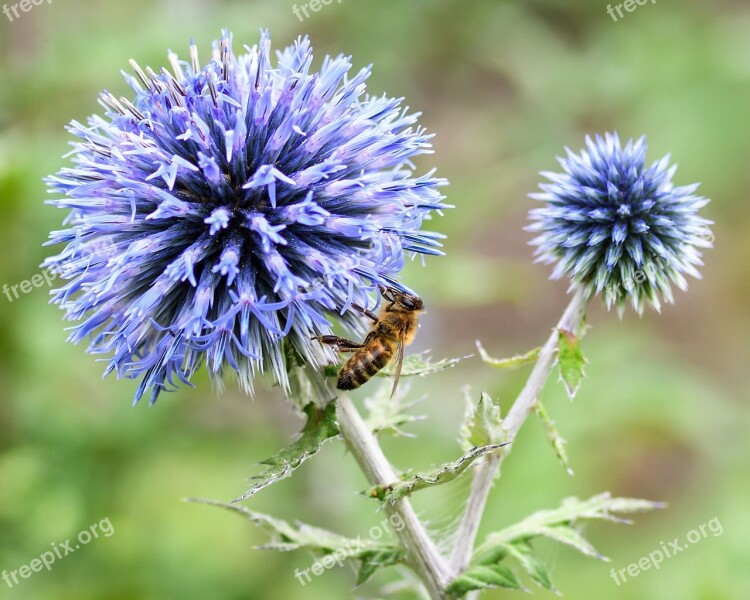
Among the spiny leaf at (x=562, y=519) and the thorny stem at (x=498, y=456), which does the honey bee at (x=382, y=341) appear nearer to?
the thorny stem at (x=498, y=456)

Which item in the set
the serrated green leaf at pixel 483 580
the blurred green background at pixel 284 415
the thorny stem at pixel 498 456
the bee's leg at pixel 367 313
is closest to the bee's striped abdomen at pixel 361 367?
the bee's leg at pixel 367 313

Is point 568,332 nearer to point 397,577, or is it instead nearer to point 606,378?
point 606,378

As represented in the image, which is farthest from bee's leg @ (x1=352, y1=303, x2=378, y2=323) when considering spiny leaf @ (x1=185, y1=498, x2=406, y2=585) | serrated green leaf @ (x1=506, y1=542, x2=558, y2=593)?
serrated green leaf @ (x1=506, y1=542, x2=558, y2=593)

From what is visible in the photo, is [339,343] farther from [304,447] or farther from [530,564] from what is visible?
[530,564]

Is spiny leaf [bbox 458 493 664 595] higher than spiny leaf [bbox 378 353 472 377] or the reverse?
the reverse

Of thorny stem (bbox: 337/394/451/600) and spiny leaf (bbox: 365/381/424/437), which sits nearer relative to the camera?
thorny stem (bbox: 337/394/451/600)

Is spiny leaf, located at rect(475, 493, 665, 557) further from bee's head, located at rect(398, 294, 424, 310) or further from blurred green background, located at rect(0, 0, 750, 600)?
bee's head, located at rect(398, 294, 424, 310)

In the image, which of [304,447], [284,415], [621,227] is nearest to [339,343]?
Answer: [304,447]
